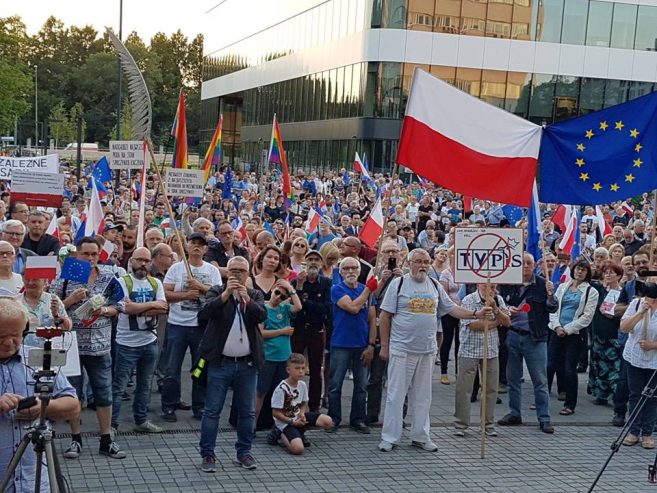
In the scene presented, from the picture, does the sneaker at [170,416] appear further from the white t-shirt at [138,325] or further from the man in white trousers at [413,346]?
the man in white trousers at [413,346]

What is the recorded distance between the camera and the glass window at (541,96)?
1754 inches

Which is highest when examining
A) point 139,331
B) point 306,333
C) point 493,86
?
point 493,86

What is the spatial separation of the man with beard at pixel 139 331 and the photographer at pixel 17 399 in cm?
406

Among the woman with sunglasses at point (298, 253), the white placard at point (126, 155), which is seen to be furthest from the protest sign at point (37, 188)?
the woman with sunglasses at point (298, 253)

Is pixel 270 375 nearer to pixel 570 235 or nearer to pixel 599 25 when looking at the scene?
pixel 570 235

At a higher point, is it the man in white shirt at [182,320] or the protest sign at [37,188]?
the protest sign at [37,188]

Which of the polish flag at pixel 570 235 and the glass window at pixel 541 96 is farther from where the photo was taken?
the glass window at pixel 541 96

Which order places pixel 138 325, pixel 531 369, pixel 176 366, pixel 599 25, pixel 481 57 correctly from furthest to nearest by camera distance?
pixel 599 25
pixel 481 57
pixel 531 369
pixel 176 366
pixel 138 325

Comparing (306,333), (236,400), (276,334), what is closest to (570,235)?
(306,333)

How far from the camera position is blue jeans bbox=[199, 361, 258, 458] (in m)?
7.68

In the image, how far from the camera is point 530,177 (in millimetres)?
9203

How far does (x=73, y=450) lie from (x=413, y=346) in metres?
3.41

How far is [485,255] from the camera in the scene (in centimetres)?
880

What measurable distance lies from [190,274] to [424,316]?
96.3 inches
